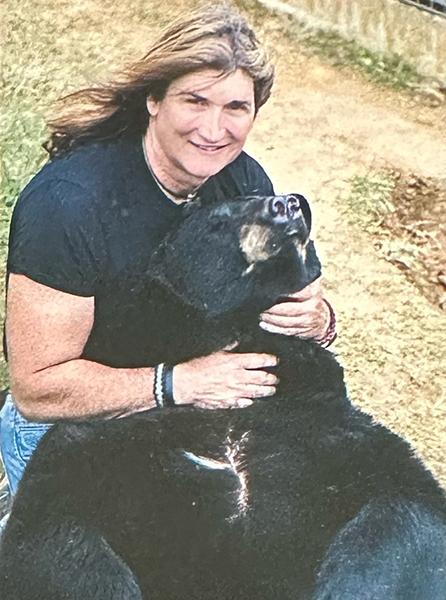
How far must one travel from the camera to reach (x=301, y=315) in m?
5.24

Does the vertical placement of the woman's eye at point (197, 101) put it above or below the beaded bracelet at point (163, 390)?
above

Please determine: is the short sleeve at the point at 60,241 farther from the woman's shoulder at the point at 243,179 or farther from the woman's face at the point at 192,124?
the woman's shoulder at the point at 243,179

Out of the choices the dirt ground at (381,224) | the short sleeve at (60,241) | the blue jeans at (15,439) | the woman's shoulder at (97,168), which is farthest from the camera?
the dirt ground at (381,224)

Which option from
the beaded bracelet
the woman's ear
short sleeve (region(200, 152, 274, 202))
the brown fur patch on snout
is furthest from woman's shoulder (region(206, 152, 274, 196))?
the beaded bracelet

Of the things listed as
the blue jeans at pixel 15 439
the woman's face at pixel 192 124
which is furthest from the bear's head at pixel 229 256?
the blue jeans at pixel 15 439

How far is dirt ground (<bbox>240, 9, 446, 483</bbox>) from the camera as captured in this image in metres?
5.43

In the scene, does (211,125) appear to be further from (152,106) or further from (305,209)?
(305,209)

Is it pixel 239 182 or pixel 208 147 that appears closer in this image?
pixel 208 147

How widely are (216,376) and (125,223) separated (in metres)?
0.69

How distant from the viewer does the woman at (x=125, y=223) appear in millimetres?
5035

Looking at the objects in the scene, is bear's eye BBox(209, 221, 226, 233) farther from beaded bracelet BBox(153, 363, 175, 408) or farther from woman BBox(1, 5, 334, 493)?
beaded bracelet BBox(153, 363, 175, 408)

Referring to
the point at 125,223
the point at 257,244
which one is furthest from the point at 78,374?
the point at 257,244

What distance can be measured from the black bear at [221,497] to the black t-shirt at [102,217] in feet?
0.30

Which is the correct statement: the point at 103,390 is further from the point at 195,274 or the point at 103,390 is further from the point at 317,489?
the point at 317,489
